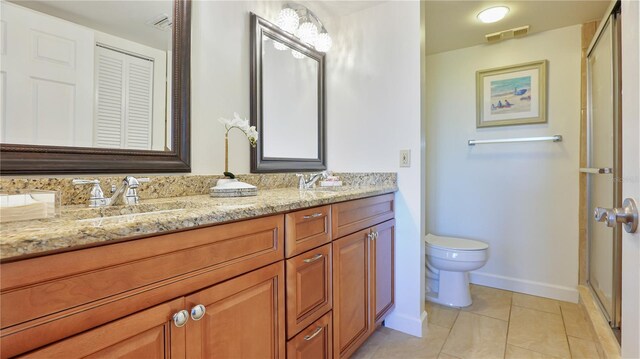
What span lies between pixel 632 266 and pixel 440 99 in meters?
2.26

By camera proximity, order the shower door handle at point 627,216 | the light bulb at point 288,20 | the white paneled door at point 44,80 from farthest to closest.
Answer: the light bulb at point 288,20 < the white paneled door at point 44,80 < the shower door handle at point 627,216

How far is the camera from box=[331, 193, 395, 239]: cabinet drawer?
1.31 metres

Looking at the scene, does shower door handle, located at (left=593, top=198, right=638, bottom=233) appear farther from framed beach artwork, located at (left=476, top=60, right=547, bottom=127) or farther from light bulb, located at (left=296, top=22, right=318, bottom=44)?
framed beach artwork, located at (left=476, top=60, right=547, bottom=127)

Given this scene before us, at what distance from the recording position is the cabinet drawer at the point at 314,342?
106 centimetres

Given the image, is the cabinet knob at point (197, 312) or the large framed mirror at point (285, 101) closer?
the cabinet knob at point (197, 312)

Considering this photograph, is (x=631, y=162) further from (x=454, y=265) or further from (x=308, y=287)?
(x=454, y=265)

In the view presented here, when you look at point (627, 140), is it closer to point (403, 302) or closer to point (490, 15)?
point (403, 302)

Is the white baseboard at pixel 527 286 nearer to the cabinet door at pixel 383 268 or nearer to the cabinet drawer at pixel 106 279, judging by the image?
the cabinet door at pixel 383 268

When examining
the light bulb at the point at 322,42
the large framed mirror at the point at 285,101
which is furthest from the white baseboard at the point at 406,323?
the light bulb at the point at 322,42

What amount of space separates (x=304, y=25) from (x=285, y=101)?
469 millimetres

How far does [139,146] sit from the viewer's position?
113 centimetres

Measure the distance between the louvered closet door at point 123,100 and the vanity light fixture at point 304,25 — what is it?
0.82m

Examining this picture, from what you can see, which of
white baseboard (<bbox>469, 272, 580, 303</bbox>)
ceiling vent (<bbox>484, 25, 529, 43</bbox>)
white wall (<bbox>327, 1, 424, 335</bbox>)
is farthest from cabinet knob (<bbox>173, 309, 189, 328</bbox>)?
ceiling vent (<bbox>484, 25, 529, 43</bbox>)

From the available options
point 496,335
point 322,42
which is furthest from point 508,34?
point 496,335
